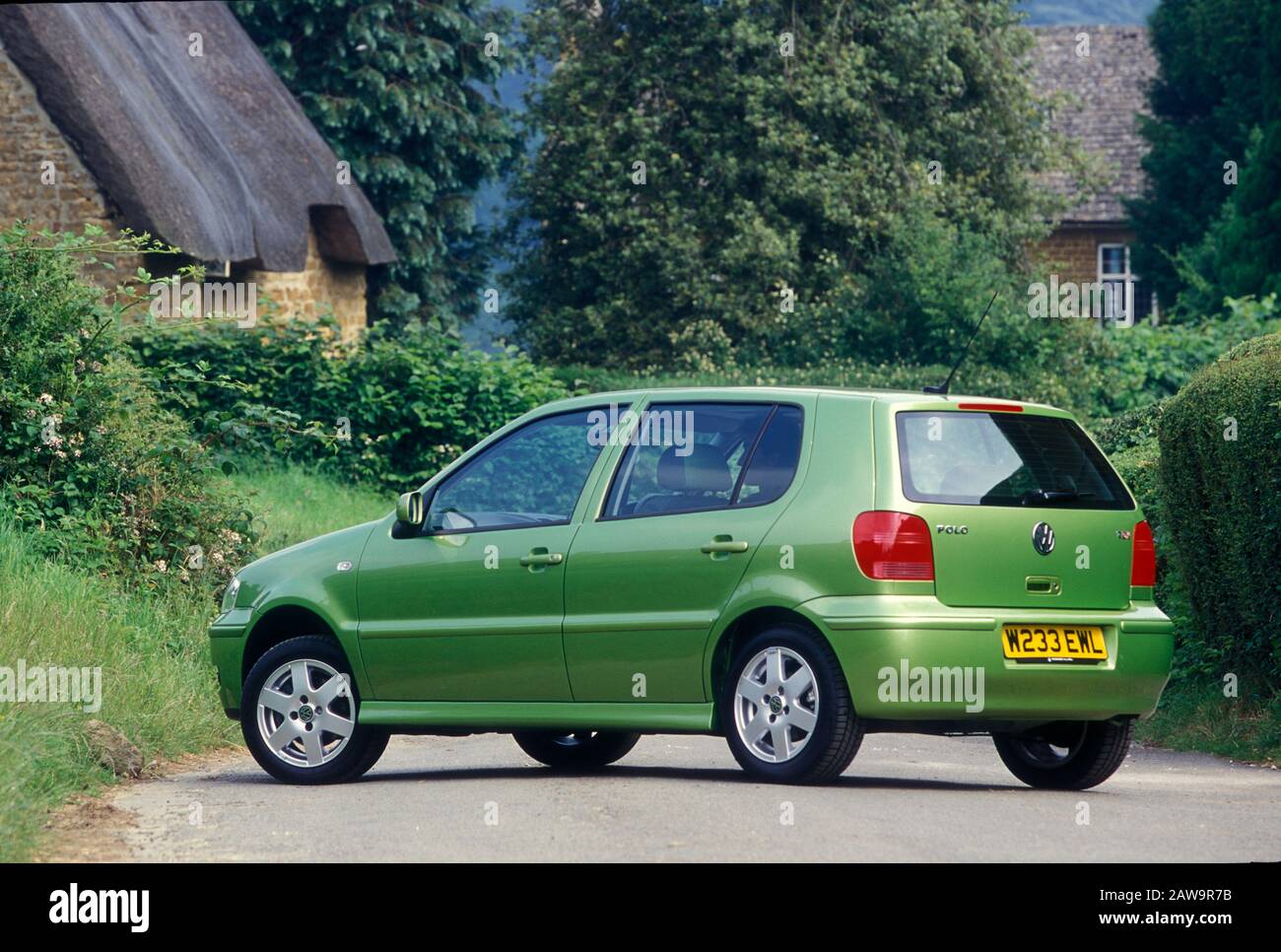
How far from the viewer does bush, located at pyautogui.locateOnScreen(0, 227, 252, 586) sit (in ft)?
47.2

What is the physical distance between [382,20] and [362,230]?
636cm

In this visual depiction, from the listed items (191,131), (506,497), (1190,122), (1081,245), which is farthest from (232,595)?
(1081,245)

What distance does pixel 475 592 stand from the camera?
10.1 meters

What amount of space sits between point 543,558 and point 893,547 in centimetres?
177

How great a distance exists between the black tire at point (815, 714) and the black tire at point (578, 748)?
188cm

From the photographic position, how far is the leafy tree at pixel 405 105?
37719 mm

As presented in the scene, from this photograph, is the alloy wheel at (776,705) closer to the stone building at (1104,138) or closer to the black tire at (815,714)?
the black tire at (815,714)

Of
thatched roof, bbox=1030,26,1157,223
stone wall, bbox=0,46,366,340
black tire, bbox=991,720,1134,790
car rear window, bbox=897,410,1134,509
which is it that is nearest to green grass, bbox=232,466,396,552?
stone wall, bbox=0,46,366,340

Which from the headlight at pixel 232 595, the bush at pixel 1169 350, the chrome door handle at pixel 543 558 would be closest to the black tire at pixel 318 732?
the headlight at pixel 232 595

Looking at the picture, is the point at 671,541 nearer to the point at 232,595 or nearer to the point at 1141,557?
the point at 1141,557

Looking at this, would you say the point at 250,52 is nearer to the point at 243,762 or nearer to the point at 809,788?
the point at 243,762

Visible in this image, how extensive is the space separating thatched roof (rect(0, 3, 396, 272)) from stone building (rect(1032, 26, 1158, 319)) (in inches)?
788
